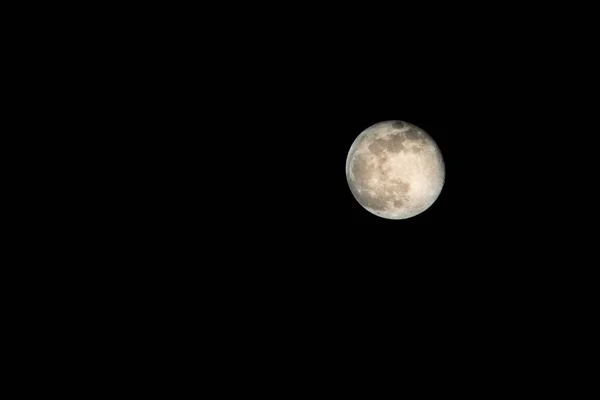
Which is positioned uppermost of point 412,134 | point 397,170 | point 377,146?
point 412,134

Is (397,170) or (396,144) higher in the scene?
(396,144)

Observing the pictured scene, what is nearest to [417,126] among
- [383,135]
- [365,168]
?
[383,135]

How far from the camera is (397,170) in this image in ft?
10.4

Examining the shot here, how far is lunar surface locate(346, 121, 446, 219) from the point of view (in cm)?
320

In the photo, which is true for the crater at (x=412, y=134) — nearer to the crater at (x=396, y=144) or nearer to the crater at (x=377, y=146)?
the crater at (x=396, y=144)

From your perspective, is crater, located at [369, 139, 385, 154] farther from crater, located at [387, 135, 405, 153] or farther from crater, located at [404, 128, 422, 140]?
crater, located at [404, 128, 422, 140]

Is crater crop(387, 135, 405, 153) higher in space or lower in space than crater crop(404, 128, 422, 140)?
lower

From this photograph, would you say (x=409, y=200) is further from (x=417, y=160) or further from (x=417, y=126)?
(x=417, y=126)

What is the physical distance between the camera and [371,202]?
3.39 meters

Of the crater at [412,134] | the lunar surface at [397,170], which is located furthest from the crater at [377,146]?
the crater at [412,134]

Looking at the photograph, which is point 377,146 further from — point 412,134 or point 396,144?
point 412,134

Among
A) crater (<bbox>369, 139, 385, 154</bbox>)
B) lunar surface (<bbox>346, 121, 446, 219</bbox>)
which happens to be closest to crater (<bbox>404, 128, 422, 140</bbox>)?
lunar surface (<bbox>346, 121, 446, 219</bbox>)

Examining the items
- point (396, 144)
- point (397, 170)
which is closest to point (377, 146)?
point (396, 144)

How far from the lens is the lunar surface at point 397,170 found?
3195 mm
